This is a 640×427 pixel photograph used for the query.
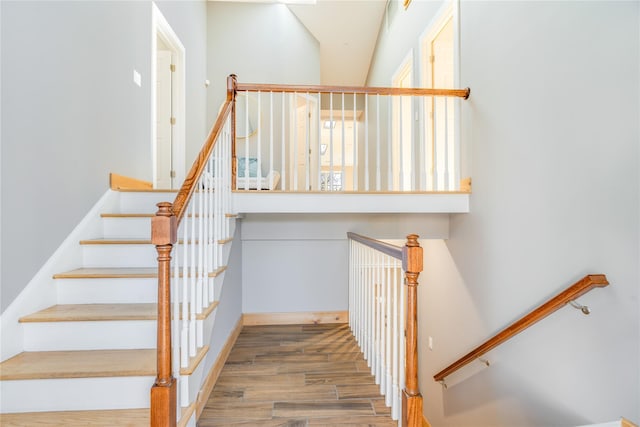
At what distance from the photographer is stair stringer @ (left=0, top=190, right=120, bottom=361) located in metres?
1.64

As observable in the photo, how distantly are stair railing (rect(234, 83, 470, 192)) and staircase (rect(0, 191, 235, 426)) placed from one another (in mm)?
1128

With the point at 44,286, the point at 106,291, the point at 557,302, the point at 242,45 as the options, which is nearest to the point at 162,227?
the point at 106,291

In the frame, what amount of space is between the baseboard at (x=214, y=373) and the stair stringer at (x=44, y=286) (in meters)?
0.96

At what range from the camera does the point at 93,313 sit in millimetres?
1799

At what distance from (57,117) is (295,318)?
2.92 metres

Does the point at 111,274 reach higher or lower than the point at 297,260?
higher

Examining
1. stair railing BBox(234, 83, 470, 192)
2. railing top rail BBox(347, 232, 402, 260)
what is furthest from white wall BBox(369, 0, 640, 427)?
railing top rail BBox(347, 232, 402, 260)

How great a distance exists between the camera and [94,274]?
6.52 ft

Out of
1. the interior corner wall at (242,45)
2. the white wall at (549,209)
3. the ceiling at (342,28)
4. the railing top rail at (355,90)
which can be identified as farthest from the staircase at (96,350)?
the ceiling at (342,28)

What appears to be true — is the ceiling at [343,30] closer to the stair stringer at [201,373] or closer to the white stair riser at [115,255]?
the stair stringer at [201,373]

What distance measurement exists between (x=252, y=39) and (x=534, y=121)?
4.60m

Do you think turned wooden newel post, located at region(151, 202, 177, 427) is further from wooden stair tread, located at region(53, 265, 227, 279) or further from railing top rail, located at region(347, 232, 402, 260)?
railing top rail, located at region(347, 232, 402, 260)

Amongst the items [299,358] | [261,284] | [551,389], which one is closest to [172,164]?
[261,284]

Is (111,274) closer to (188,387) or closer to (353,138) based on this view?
(188,387)
